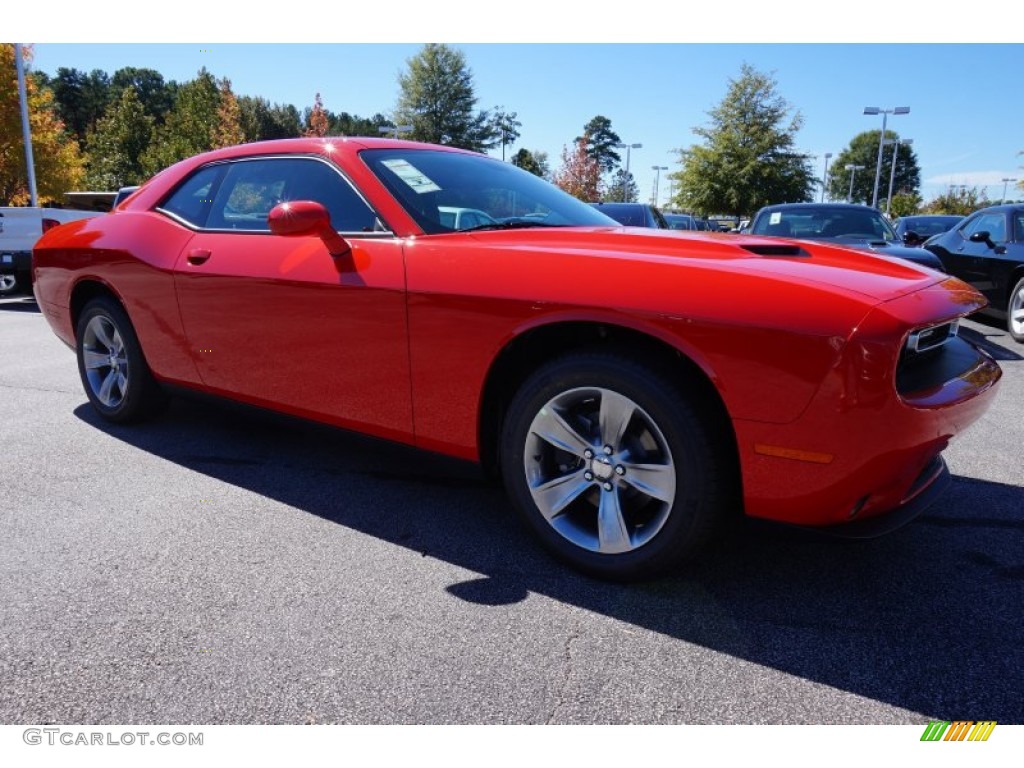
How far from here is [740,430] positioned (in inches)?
82.8

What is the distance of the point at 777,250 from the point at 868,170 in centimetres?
11494

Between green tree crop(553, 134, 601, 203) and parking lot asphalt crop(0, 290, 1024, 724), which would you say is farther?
green tree crop(553, 134, 601, 203)

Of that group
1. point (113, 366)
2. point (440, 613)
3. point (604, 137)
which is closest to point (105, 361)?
point (113, 366)

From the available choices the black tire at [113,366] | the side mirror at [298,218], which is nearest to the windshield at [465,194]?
the side mirror at [298,218]

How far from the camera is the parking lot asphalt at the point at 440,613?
1867 mm

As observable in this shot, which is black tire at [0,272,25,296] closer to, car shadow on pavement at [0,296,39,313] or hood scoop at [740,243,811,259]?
car shadow on pavement at [0,296,39,313]

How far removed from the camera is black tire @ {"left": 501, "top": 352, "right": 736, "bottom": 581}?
219cm

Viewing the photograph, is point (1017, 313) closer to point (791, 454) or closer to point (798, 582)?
point (798, 582)

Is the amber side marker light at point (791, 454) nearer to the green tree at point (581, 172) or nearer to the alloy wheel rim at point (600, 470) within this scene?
the alloy wheel rim at point (600, 470)

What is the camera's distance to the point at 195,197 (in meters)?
3.72

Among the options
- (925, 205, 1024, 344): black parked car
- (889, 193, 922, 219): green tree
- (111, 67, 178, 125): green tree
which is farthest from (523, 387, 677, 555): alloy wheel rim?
(111, 67, 178, 125): green tree

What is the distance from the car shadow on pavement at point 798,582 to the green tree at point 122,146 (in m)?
43.2

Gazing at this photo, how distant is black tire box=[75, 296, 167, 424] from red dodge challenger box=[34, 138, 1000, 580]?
42cm

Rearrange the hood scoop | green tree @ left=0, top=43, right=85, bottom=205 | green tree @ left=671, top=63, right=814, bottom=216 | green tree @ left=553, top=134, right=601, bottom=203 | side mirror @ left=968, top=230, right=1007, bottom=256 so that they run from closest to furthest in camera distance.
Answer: the hood scoop
side mirror @ left=968, top=230, right=1007, bottom=256
green tree @ left=0, top=43, right=85, bottom=205
green tree @ left=671, top=63, right=814, bottom=216
green tree @ left=553, top=134, right=601, bottom=203
